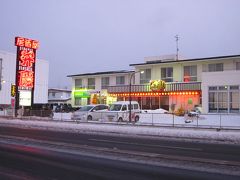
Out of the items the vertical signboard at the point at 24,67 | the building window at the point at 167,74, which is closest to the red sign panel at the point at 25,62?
the vertical signboard at the point at 24,67

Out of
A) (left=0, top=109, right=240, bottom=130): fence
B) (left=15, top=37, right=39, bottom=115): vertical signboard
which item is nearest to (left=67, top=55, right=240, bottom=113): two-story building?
(left=0, top=109, right=240, bottom=130): fence

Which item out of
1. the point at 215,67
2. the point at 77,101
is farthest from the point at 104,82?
the point at 215,67

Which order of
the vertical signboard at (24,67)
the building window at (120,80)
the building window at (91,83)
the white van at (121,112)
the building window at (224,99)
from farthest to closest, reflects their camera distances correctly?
1. the building window at (91,83)
2. the building window at (120,80)
3. the vertical signboard at (24,67)
4. the building window at (224,99)
5. the white van at (121,112)

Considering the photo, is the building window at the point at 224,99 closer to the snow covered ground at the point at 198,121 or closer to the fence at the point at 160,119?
the fence at the point at 160,119

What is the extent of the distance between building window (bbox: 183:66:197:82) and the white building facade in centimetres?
3816

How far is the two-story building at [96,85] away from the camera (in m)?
56.1

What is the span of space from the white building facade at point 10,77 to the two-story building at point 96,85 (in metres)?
17.4

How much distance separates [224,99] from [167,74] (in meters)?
13.4

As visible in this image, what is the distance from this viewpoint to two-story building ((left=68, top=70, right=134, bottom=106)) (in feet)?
184

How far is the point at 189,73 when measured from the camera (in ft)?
161

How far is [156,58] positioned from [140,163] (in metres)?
50.0

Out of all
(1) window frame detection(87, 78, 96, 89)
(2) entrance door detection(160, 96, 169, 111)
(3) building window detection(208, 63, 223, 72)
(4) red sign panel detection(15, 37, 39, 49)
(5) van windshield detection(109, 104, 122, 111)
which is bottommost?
(5) van windshield detection(109, 104, 122, 111)

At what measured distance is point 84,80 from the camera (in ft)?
202

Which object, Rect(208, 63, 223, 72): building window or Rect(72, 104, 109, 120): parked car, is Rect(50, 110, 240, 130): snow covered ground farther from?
Rect(208, 63, 223, 72): building window
